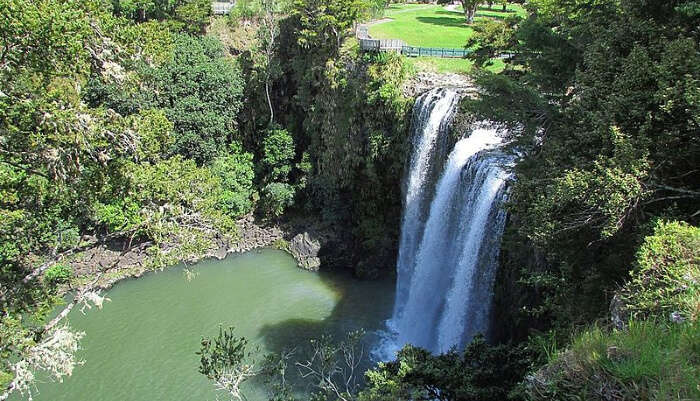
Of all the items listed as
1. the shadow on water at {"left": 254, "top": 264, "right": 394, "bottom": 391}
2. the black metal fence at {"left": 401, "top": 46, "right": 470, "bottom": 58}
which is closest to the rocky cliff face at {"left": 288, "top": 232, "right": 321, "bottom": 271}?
the shadow on water at {"left": 254, "top": 264, "right": 394, "bottom": 391}

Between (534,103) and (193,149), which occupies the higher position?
(534,103)

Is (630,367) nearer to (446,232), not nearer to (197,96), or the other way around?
(446,232)

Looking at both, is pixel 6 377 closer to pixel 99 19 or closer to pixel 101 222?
pixel 99 19

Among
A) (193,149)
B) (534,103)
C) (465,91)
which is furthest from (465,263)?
(193,149)

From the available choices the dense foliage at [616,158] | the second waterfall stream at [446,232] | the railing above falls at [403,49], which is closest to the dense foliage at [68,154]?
the second waterfall stream at [446,232]

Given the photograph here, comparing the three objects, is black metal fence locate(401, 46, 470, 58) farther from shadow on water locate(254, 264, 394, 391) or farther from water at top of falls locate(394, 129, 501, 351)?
shadow on water locate(254, 264, 394, 391)

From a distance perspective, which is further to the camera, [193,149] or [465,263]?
[193,149]

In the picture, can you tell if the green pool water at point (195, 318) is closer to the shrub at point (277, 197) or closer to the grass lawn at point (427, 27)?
the shrub at point (277, 197)
